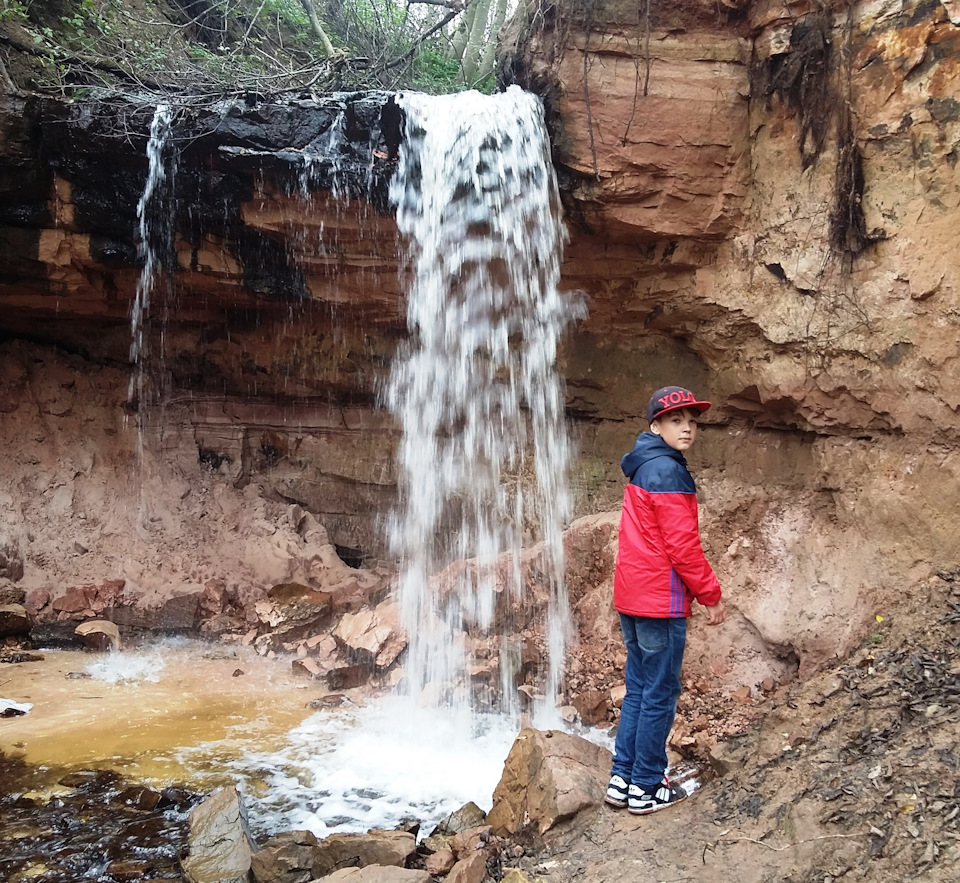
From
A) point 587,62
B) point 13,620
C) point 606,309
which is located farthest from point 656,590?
point 13,620

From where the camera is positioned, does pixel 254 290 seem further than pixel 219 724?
Yes

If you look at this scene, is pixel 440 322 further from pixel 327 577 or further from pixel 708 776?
pixel 708 776

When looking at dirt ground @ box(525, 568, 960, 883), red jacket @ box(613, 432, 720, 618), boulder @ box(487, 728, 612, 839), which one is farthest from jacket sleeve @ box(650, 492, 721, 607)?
boulder @ box(487, 728, 612, 839)

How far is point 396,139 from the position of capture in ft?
18.2

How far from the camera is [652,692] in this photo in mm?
2848

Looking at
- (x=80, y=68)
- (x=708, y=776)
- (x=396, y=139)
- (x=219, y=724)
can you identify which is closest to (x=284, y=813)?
(x=219, y=724)

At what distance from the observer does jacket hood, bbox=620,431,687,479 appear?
291 centimetres

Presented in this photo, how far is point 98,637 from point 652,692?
16.7 ft

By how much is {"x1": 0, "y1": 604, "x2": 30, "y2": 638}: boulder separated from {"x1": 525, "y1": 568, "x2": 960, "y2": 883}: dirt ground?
5.21 m

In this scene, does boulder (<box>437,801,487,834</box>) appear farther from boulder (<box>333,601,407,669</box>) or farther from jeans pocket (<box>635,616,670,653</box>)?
boulder (<box>333,601,407,669</box>)

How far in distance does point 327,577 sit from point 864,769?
5.20 metres

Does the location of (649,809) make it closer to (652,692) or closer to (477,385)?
(652,692)

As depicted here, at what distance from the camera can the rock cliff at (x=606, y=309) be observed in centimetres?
431

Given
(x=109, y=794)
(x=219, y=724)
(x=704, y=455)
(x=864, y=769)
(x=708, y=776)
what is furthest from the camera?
(x=704, y=455)
